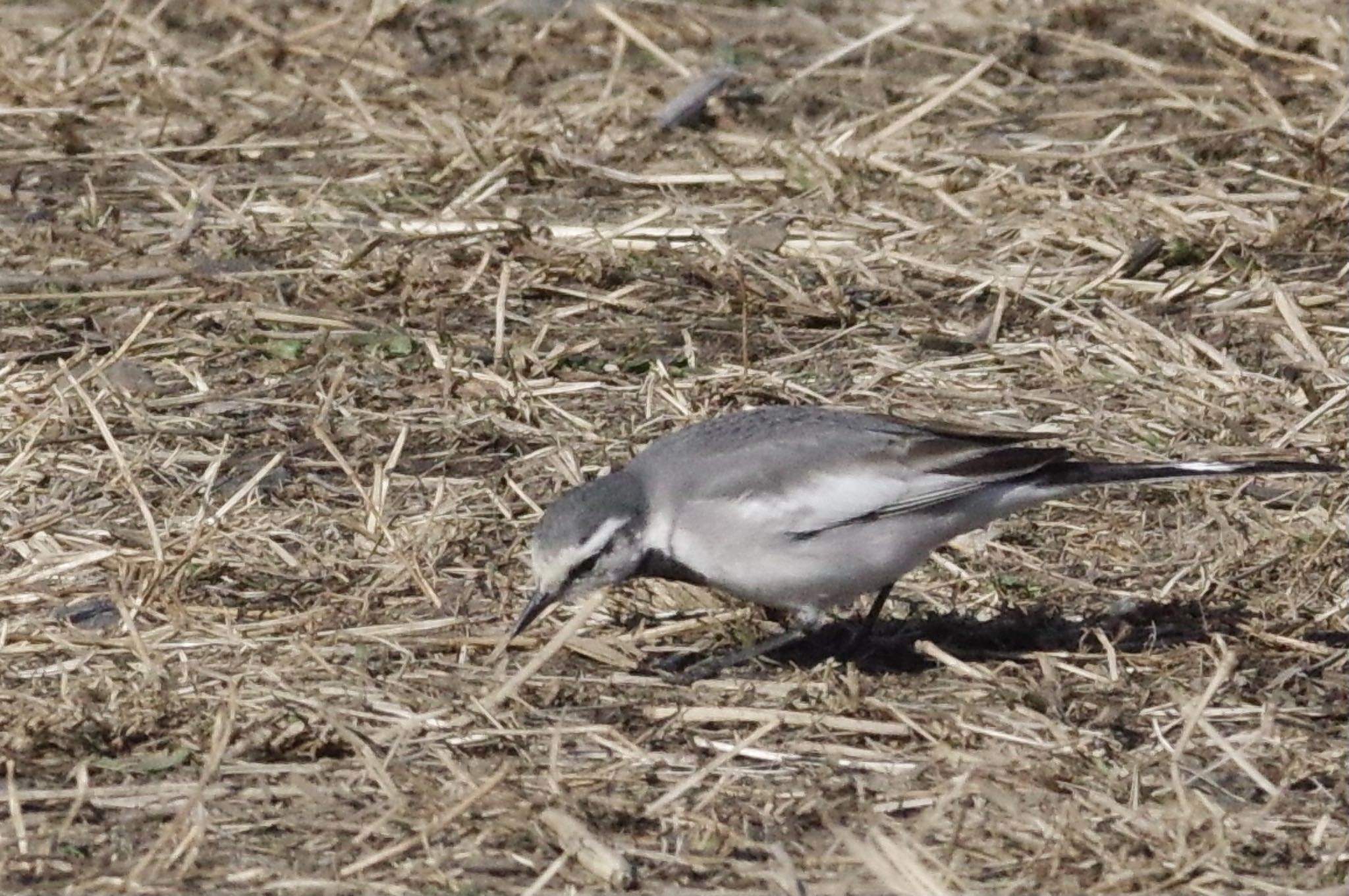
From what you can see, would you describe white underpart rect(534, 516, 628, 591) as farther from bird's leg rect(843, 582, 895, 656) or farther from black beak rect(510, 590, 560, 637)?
bird's leg rect(843, 582, 895, 656)

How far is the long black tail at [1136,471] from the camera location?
625cm

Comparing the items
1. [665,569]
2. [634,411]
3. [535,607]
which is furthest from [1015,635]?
[634,411]

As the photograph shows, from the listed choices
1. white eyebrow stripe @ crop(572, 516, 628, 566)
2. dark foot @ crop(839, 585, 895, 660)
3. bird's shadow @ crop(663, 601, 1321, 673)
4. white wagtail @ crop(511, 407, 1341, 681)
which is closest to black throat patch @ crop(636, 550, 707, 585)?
white wagtail @ crop(511, 407, 1341, 681)

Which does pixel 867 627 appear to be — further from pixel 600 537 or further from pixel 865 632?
pixel 600 537

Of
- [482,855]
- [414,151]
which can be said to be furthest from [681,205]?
[482,855]

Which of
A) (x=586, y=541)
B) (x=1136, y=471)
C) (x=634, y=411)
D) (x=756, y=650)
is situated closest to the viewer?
(x=586, y=541)

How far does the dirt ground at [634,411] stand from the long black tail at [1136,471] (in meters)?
0.46

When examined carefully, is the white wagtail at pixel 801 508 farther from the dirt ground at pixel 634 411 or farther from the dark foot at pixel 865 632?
the dirt ground at pixel 634 411

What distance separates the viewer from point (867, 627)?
21.4ft

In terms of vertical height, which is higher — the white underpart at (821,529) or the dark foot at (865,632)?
the white underpart at (821,529)

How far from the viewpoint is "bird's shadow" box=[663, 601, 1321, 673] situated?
20.9ft

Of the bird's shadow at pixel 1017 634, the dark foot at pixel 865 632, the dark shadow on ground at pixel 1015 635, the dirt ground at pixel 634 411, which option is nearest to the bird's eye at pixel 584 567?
the dirt ground at pixel 634 411

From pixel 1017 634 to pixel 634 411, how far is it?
1948 millimetres

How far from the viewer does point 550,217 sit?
30.8 feet
